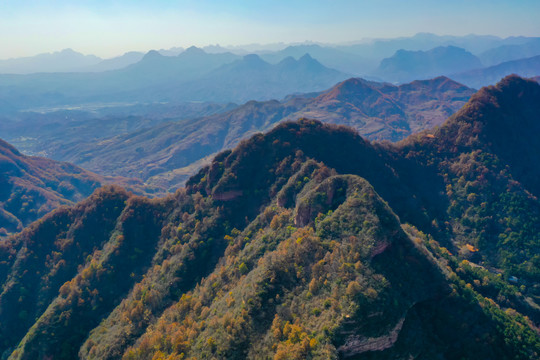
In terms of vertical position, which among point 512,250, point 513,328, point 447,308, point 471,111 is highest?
point 471,111

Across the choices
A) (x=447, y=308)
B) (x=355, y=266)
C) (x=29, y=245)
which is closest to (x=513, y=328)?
(x=447, y=308)

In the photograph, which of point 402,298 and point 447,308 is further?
point 447,308

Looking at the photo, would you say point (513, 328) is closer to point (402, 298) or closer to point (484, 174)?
point (402, 298)

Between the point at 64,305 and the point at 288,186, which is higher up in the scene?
the point at 288,186

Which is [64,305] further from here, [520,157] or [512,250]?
[520,157]

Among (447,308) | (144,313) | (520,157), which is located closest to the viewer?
(447,308)

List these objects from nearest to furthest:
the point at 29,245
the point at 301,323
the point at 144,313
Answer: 1. the point at 301,323
2. the point at 144,313
3. the point at 29,245
